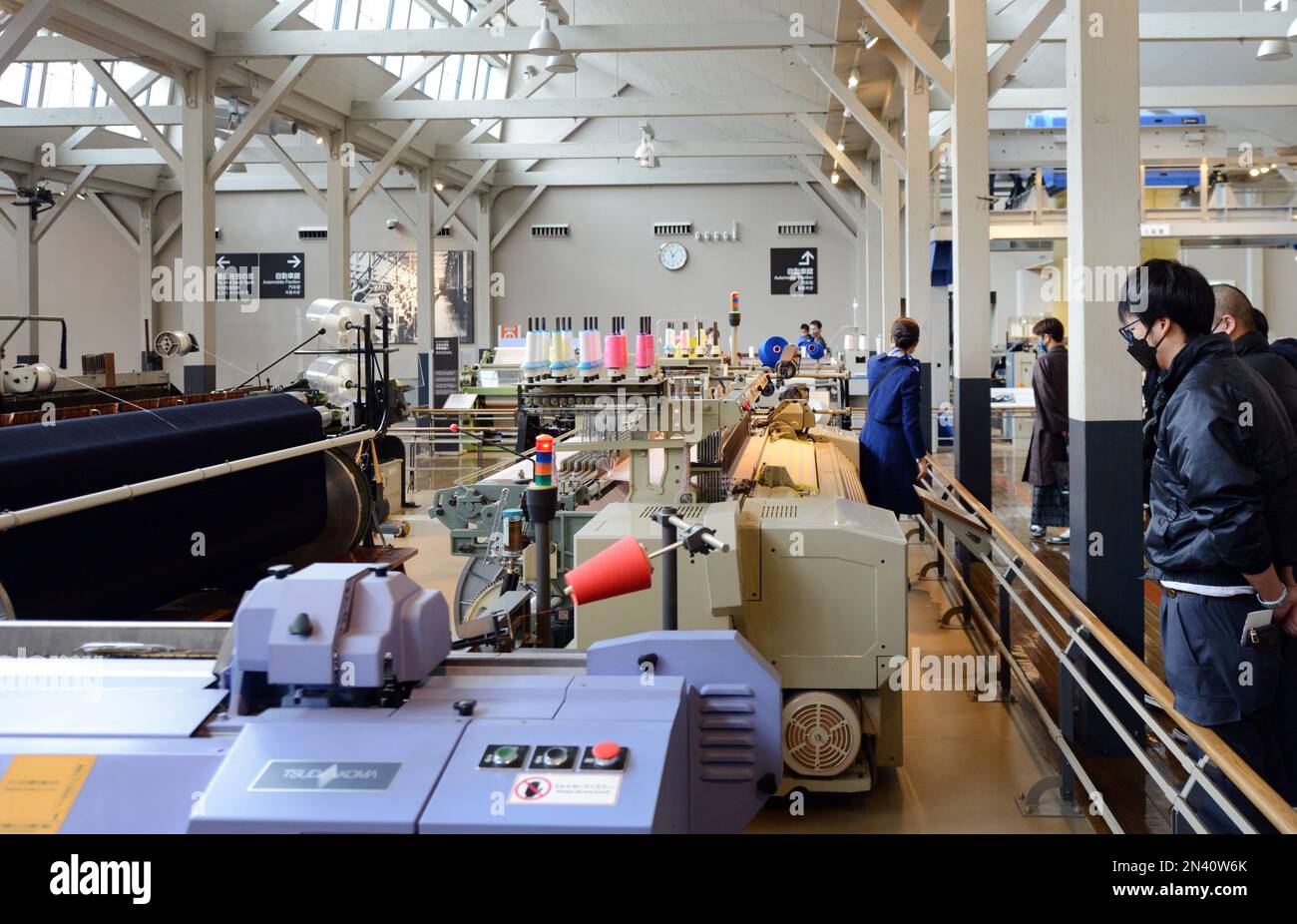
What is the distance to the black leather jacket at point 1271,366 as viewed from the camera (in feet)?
12.1

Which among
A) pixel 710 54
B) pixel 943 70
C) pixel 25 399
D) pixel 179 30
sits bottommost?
pixel 25 399

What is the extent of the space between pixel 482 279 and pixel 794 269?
5.88 m

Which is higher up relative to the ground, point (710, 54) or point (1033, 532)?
point (710, 54)

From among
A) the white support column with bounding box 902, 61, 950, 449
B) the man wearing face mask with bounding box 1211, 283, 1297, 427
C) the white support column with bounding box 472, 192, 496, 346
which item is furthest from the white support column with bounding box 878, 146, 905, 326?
the white support column with bounding box 472, 192, 496, 346

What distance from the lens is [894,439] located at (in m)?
6.16

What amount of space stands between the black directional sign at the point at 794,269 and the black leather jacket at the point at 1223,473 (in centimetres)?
1853

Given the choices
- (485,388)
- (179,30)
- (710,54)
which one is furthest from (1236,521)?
(710,54)

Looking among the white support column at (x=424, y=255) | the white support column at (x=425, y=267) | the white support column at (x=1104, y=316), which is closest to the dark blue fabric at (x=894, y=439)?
the white support column at (x=1104, y=316)

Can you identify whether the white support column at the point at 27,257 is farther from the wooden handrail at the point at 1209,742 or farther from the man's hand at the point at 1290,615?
the man's hand at the point at 1290,615

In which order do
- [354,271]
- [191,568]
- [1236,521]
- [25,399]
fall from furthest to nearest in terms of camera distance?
[354,271]
[25,399]
[191,568]
[1236,521]
